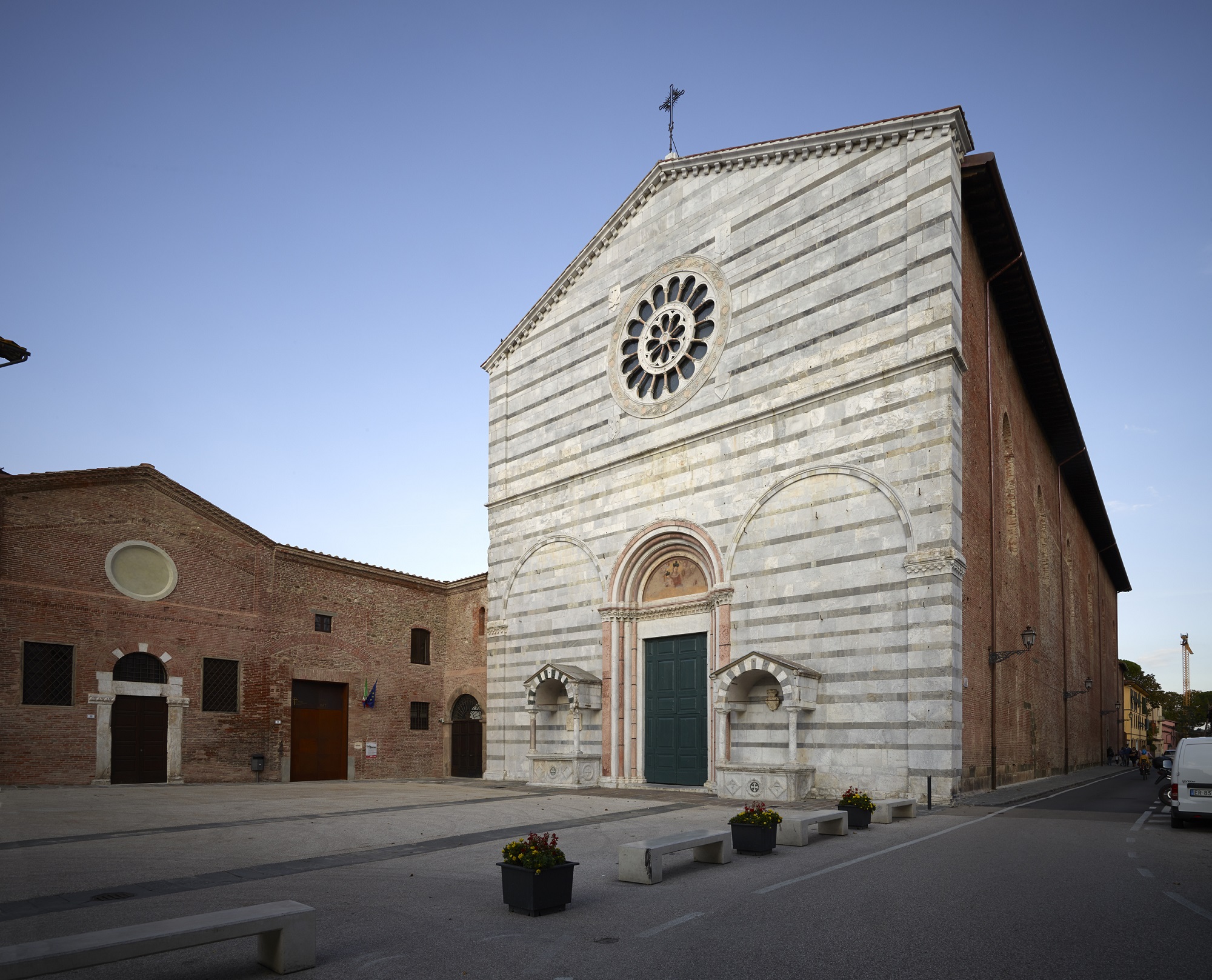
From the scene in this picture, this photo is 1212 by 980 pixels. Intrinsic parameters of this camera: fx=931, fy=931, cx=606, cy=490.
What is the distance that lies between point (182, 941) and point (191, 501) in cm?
2423

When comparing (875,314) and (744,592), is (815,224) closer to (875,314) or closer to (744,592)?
(875,314)

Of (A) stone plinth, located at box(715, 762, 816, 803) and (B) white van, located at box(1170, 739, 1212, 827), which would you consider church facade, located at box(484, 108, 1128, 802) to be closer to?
(A) stone plinth, located at box(715, 762, 816, 803)

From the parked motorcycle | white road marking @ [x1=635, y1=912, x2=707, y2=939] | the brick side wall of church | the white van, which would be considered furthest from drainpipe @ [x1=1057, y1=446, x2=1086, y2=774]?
white road marking @ [x1=635, y1=912, x2=707, y2=939]

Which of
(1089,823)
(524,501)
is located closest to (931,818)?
(1089,823)

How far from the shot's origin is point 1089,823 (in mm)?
15812

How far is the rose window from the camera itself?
24.6 m

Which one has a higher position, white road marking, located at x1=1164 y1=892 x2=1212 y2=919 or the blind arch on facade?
white road marking, located at x1=1164 y1=892 x2=1212 y2=919

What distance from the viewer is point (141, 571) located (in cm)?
2688

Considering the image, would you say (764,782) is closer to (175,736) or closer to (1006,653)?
(1006,653)

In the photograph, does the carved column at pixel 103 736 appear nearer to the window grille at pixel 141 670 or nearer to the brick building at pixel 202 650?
the brick building at pixel 202 650

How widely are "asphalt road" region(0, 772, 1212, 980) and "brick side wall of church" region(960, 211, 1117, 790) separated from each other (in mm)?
6305

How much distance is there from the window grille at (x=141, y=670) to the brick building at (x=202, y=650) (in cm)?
4

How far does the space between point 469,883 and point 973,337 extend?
1737 centimetres

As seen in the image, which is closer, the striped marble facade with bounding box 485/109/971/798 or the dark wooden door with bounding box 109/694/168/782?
the striped marble facade with bounding box 485/109/971/798
